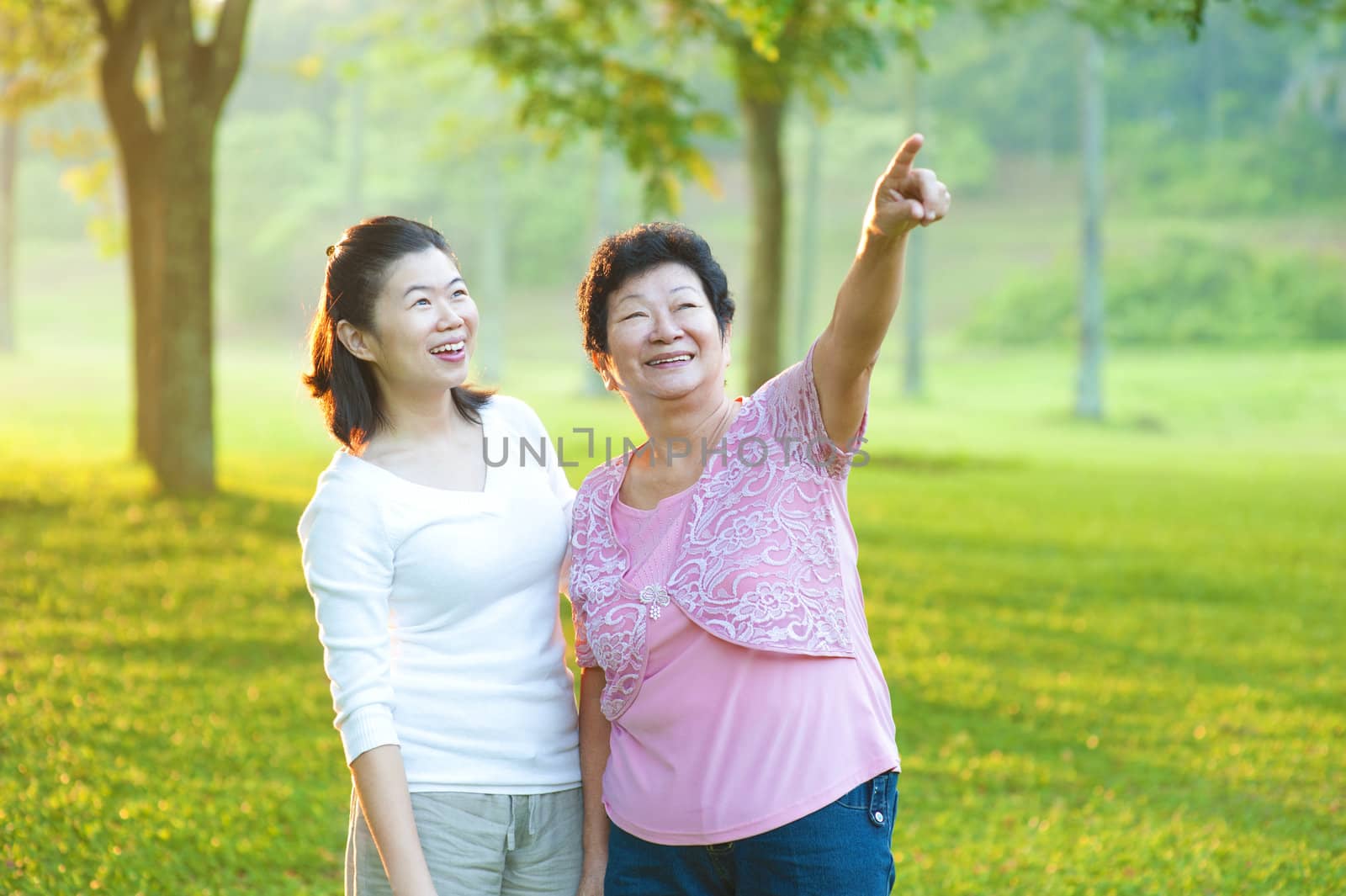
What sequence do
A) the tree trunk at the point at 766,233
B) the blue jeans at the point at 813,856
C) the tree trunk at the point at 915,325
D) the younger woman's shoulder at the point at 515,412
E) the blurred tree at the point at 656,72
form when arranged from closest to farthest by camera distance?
1. the blue jeans at the point at 813,856
2. the younger woman's shoulder at the point at 515,412
3. the blurred tree at the point at 656,72
4. the tree trunk at the point at 766,233
5. the tree trunk at the point at 915,325

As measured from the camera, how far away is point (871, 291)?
204 centimetres

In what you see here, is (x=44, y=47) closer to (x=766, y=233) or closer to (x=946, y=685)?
(x=766, y=233)

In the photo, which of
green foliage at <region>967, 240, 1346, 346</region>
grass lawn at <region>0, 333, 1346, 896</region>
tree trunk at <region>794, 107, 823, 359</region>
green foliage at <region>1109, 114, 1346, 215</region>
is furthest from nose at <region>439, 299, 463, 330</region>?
green foliage at <region>1109, 114, 1346, 215</region>

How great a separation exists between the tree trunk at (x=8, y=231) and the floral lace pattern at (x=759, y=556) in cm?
3113

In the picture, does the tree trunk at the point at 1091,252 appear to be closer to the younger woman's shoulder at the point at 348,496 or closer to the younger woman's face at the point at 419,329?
the younger woman's face at the point at 419,329

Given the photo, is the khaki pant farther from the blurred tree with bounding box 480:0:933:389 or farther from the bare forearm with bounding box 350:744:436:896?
the blurred tree with bounding box 480:0:933:389

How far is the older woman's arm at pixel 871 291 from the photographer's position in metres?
1.95

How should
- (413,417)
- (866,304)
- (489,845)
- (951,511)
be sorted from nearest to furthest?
(866,304) < (489,845) < (413,417) < (951,511)

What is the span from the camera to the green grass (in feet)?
13.9

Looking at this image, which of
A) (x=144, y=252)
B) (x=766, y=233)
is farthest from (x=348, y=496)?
(x=766, y=233)

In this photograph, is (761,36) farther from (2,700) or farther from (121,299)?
(121,299)

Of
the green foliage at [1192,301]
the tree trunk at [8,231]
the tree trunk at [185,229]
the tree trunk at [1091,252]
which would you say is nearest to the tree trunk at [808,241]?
the green foliage at [1192,301]

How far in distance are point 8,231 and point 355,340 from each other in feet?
104

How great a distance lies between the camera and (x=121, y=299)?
39969 mm
